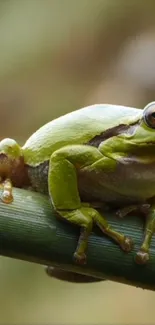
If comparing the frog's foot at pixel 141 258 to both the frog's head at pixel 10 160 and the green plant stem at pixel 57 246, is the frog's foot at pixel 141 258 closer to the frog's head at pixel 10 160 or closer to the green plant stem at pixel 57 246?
the green plant stem at pixel 57 246

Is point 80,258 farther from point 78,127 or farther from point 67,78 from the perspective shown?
point 67,78

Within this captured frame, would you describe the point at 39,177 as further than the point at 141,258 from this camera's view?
Yes

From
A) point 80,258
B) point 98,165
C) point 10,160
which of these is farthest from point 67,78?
point 80,258

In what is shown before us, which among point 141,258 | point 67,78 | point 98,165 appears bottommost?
point 67,78

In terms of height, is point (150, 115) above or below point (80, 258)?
above

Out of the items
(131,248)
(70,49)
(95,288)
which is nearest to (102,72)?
(70,49)

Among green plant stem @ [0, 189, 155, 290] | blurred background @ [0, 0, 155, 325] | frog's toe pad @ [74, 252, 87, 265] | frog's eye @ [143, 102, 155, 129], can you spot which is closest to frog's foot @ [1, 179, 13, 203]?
green plant stem @ [0, 189, 155, 290]

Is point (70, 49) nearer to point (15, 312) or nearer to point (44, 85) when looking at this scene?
point (44, 85)
